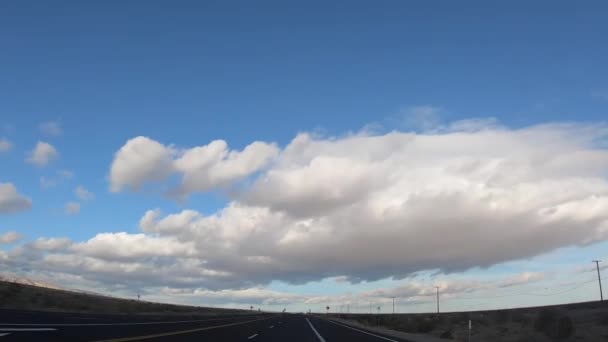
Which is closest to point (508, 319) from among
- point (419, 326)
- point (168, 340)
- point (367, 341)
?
point (419, 326)

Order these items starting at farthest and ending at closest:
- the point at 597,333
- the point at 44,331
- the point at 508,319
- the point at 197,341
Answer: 1. the point at 508,319
2. the point at 597,333
3. the point at 197,341
4. the point at 44,331

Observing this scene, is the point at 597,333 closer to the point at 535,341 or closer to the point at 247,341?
the point at 535,341

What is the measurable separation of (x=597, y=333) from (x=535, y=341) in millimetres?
6725

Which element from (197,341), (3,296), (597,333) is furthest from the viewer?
(3,296)

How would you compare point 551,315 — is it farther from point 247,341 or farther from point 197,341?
point 197,341

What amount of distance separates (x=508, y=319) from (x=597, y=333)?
995 inches

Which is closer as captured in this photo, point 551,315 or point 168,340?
point 168,340

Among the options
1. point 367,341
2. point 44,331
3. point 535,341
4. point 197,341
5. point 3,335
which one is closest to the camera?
point 3,335

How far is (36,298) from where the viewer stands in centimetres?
5541

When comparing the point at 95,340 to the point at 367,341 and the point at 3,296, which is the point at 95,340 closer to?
the point at 367,341

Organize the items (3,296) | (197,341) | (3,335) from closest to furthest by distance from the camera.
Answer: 1. (3,335)
2. (197,341)
3. (3,296)

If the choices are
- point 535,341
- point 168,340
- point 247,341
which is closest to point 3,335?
point 168,340

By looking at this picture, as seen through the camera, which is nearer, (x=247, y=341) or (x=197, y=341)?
(x=197, y=341)

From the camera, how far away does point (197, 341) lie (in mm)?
20016
